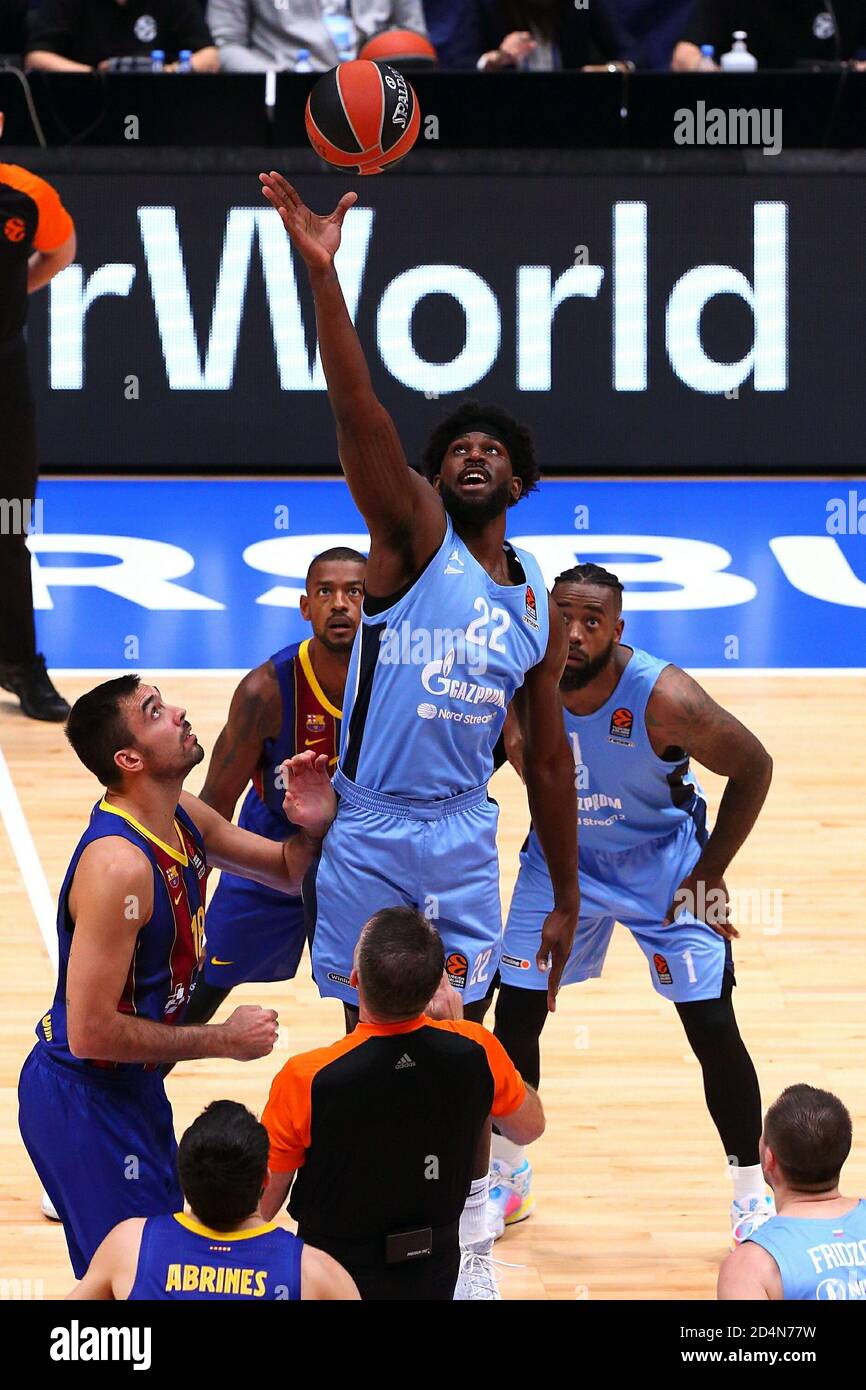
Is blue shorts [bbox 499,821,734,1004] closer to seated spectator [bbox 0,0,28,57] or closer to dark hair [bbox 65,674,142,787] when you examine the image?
dark hair [bbox 65,674,142,787]

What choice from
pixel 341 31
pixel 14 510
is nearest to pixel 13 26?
pixel 341 31

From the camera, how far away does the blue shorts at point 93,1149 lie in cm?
423

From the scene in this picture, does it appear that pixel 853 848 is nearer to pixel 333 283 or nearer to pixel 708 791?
pixel 708 791

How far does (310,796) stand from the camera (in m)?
4.65

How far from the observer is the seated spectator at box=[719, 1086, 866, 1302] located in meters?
3.47

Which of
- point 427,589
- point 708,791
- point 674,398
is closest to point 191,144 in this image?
point 674,398

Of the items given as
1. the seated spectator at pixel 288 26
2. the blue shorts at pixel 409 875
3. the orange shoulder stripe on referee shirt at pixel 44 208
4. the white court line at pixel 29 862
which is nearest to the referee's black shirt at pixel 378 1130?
the blue shorts at pixel 409 875

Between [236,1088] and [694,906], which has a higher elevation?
[694,906]

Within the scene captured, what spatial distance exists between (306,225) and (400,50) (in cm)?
972

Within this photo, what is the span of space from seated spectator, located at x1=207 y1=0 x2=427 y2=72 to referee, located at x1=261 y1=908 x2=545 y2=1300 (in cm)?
1084

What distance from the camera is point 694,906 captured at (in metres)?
5.33

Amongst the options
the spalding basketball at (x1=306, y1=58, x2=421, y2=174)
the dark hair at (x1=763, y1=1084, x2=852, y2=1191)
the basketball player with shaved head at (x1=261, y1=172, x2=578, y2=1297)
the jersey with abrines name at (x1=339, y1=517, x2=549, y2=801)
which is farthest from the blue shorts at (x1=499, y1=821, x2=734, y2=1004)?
the spalding basketball at (x1=306, y1=58, x2=421, y2=174)

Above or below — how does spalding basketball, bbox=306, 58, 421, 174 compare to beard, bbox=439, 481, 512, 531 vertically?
above

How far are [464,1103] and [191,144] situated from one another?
10456mm
